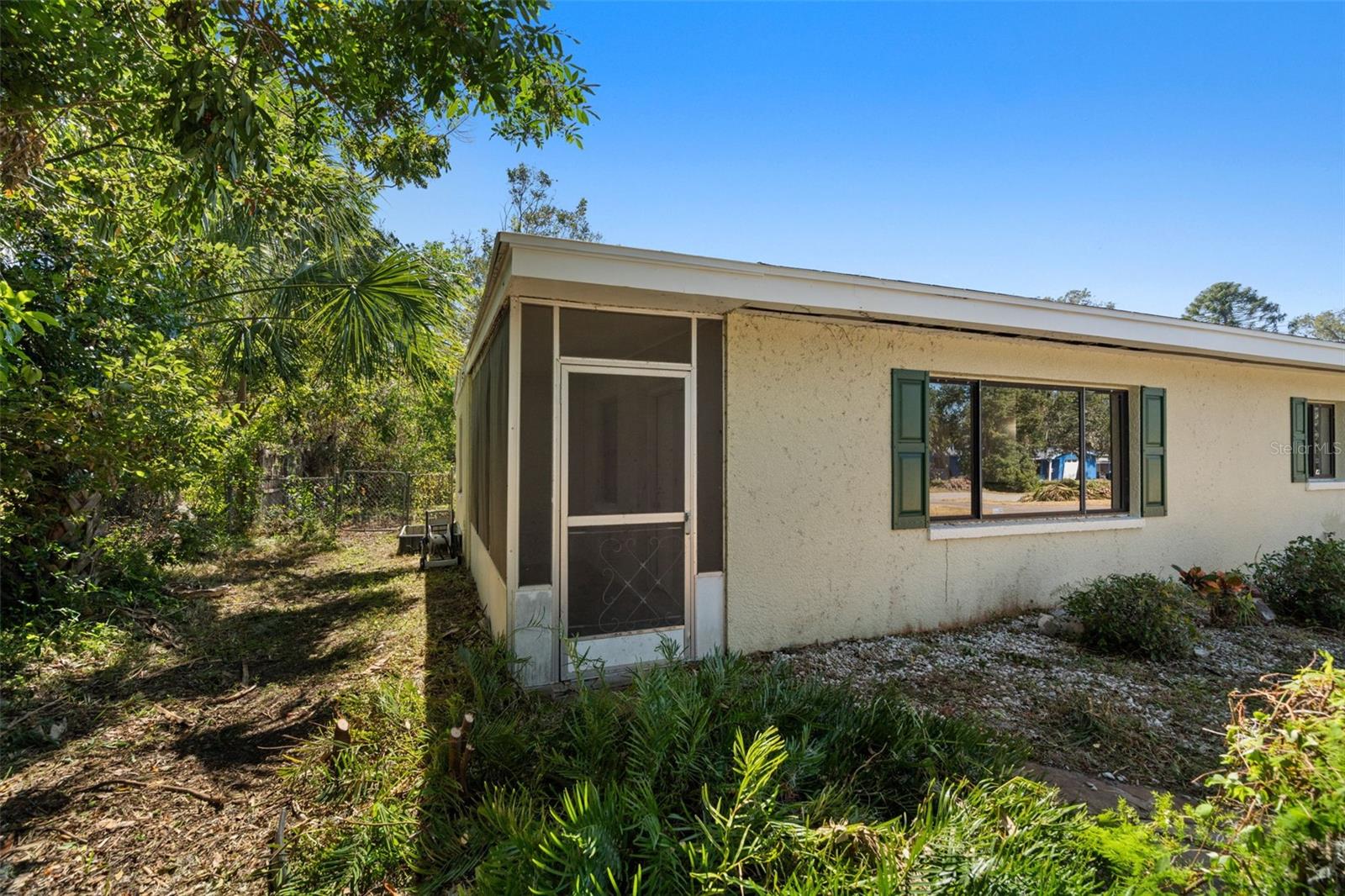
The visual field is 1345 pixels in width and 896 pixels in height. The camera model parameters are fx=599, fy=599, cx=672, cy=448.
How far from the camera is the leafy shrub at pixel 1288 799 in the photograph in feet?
3.83

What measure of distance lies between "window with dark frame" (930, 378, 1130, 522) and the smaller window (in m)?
4.26

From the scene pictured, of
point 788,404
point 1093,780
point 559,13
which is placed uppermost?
point 559,13

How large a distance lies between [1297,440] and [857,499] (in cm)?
679

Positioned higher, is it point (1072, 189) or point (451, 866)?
point (1072, 189)

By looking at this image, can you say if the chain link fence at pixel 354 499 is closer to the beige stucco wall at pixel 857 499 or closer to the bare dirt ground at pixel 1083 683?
the beige stucco wall at pixel 857 499

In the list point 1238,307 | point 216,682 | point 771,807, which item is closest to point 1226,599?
point 771,807

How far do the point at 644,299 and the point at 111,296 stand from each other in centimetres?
407

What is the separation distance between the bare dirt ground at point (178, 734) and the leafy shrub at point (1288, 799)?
302cm

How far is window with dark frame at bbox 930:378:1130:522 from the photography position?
5.62 meters

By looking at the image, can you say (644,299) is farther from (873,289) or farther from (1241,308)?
(1241,308)

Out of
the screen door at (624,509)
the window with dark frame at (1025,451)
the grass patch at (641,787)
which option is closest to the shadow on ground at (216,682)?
the grass patch at (641,787)

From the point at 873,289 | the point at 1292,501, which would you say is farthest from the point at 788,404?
the point at 1292,501

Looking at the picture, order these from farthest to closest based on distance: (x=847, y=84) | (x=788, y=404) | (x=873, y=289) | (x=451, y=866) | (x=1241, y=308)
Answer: (x=1241, y=308)
(x=847, y=84)
(x=788, y=404)
(x=873, y=289)
(x=451, y=866)

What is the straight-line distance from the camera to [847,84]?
6754mm
